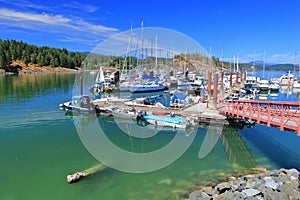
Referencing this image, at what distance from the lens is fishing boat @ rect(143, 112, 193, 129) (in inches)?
808

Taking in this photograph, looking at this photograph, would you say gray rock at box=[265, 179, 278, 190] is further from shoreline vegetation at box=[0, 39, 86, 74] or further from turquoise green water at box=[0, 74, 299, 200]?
shoreline vegetation at box=[0, 39, 86, 74]

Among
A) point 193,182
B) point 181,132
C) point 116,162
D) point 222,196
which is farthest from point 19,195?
point 181,132

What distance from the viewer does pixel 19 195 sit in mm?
10398

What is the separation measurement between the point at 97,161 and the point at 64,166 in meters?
2.00

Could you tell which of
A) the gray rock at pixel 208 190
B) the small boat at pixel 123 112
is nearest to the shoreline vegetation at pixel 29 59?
the small boat at pixel 123 112

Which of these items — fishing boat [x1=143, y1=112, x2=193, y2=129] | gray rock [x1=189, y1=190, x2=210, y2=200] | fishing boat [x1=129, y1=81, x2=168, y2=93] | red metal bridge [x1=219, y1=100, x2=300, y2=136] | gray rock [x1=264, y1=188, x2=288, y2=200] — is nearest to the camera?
gray rock [x1=264, y1=188, x2=288, y2=200]

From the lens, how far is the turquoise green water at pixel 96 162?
1070 centimetres

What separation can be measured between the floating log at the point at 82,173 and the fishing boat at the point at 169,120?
30.1ft

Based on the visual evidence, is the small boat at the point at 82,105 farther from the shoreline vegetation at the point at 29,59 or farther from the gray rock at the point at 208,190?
the shoreline vegetation at the point at 29,59

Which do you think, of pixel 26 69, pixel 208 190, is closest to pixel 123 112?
pixel 208 190

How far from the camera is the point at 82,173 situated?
38.4ft

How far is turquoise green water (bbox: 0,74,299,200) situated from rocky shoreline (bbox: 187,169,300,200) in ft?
4.17

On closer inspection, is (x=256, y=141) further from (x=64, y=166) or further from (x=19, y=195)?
(x=19, y=195)

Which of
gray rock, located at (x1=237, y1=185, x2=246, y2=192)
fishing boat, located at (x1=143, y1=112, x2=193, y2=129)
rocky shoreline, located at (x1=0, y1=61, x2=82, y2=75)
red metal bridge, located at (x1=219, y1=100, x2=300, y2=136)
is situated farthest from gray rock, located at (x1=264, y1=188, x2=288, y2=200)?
rocky shoreline, located at (x1=0, y1=61, x2=82, y2=75)
